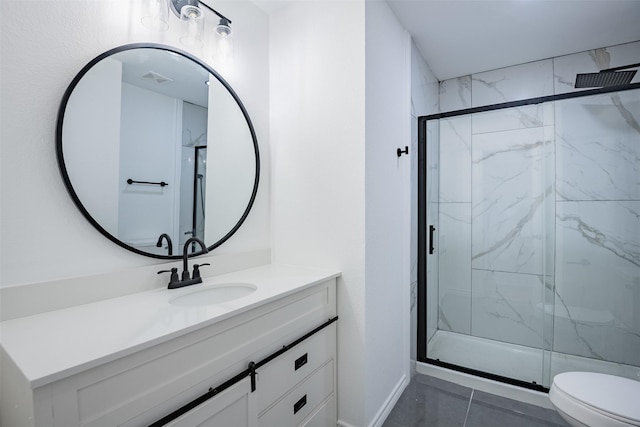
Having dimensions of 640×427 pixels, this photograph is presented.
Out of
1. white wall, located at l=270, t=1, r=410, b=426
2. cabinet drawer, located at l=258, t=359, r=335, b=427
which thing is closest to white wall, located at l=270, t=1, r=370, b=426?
white wall, located at l=270, t=1, r=410, b=426

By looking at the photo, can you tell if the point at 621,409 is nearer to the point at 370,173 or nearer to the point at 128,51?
the point at 370,173

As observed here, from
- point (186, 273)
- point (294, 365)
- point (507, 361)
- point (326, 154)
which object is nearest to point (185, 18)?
point (326, 154)

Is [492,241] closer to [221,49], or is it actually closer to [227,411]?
[227,411]

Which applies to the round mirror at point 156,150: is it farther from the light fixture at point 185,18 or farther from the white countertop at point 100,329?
the white countertop at point 100,329

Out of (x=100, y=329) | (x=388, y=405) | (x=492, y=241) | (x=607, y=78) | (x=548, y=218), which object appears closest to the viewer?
(x=100, y=329)

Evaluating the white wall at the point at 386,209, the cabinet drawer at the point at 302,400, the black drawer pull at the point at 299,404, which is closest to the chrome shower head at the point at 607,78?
the white wall at the point at 386,209

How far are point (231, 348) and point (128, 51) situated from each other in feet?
4.13

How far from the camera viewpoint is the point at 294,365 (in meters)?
1.29

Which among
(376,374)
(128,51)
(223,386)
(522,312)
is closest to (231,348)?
(223,386)

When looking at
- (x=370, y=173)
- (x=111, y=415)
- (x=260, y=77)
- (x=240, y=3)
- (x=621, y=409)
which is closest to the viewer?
(x=111, y=415)

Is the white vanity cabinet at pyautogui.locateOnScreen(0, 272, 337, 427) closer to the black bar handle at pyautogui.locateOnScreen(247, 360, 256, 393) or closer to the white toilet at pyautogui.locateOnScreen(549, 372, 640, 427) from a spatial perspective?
the black bar handle at pyautogui.locateOnScreen(247, 360, 256, 393)

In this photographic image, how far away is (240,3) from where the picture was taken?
1.75 m

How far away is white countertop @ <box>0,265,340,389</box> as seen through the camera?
0.68 m

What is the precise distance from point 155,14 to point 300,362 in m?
1.63
